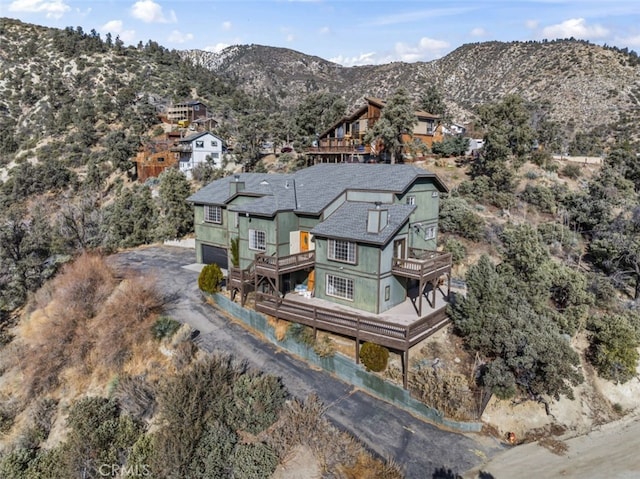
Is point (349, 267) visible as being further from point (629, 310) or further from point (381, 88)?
point (381, 88)

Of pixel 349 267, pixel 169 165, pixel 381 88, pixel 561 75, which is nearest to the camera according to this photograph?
pixel 349 267

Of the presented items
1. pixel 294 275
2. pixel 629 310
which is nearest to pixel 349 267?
pixel 294 275

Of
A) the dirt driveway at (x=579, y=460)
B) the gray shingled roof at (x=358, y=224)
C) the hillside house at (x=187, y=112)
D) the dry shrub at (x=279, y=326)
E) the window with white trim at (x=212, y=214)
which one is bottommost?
the dirt driveway at (x=579, y=460)

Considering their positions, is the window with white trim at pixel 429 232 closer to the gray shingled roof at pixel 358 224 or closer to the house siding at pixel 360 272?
the gray shingled roof at pixel 358 224

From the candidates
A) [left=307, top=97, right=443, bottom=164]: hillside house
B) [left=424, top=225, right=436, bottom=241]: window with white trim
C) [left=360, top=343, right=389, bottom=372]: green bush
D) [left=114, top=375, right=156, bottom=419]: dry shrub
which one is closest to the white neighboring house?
[left=307, top=97, right=443, bottom=164]: hillside house

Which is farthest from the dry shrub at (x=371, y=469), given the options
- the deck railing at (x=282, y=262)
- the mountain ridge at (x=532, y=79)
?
the mountain ridge at (x=532, y=79)

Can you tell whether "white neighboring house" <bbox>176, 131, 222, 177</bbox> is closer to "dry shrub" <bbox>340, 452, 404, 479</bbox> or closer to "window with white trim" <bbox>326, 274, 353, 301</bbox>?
"window with white trim" <bbox>326, 274, 353, 301</bbox>

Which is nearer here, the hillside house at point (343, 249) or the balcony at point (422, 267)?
the hillside house at point (343, 249)
